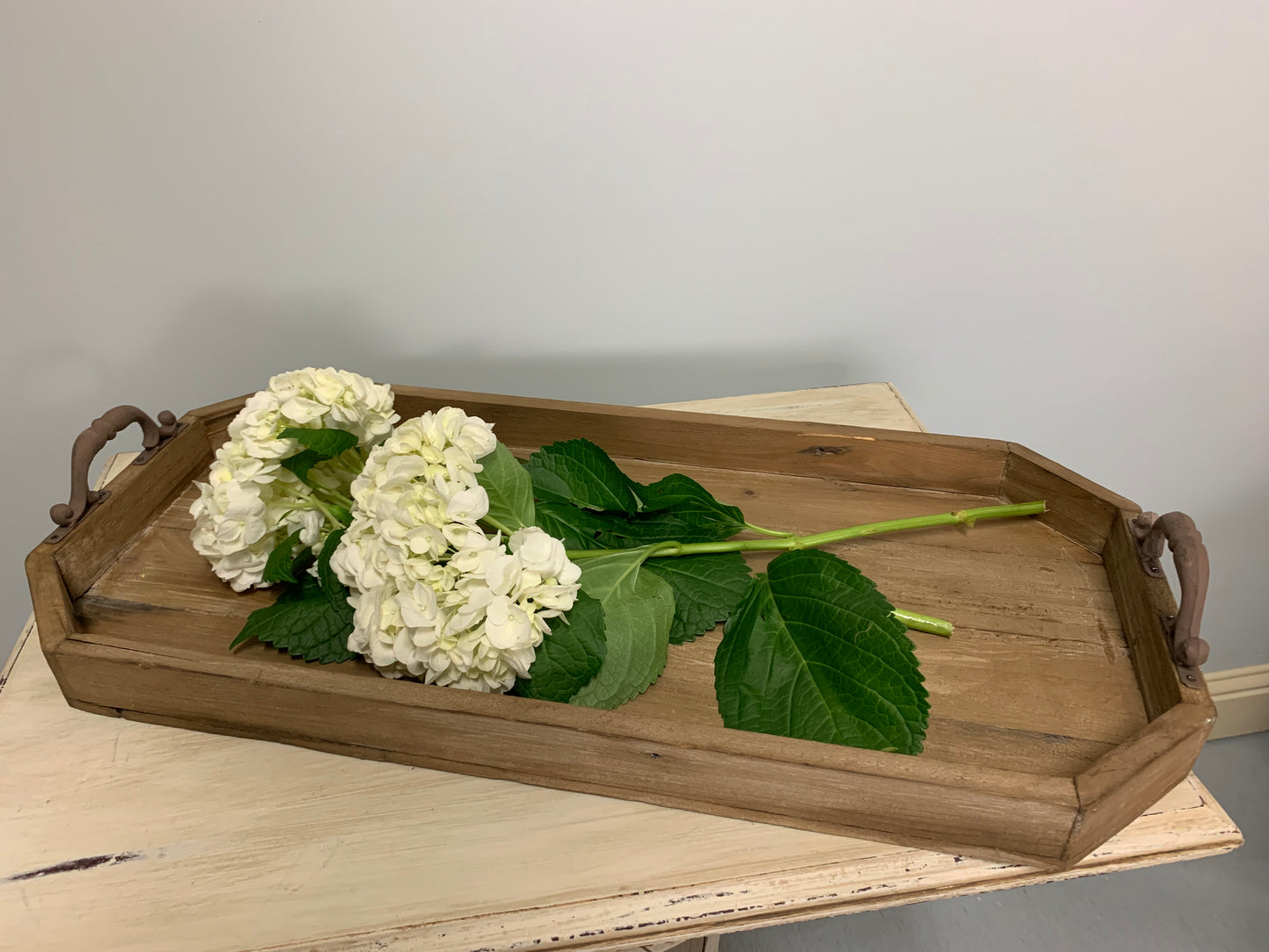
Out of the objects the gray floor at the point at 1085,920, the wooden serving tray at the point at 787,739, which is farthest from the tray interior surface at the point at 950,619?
the gray floor at the point at 1085,920

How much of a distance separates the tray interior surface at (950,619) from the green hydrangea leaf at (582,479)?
0.11m

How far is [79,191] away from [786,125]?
65cm

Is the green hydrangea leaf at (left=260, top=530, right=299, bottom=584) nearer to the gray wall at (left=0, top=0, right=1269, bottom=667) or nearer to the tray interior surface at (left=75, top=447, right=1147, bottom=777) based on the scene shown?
the tray interior surface at (left=75, top=447, right=1147, bottom=777)

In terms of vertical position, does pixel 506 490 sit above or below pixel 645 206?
below

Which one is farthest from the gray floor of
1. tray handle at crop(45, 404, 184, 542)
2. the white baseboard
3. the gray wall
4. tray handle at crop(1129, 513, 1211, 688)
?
tray handle at crop(45, 404, 184, 542)

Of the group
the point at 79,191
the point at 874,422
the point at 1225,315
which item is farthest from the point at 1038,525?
the point at 79,191

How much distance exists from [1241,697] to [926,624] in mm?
953

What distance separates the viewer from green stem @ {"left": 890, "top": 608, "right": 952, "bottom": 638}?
21.8 inches

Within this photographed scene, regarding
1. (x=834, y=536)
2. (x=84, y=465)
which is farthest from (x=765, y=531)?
(x=84, y=465)

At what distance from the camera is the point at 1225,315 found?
2.96ft

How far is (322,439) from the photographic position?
0.52 m

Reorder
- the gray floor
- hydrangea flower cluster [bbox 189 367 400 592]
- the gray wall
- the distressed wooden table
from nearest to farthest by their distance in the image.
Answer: the distressed wooden table → hydrangea flower cluster [bbox 189 367 400 592] → the gray wall → the gray floor

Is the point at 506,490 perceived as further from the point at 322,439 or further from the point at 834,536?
the point at 834,536

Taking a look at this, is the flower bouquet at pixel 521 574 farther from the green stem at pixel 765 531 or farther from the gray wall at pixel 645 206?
the gray wall at pixel 645 206
